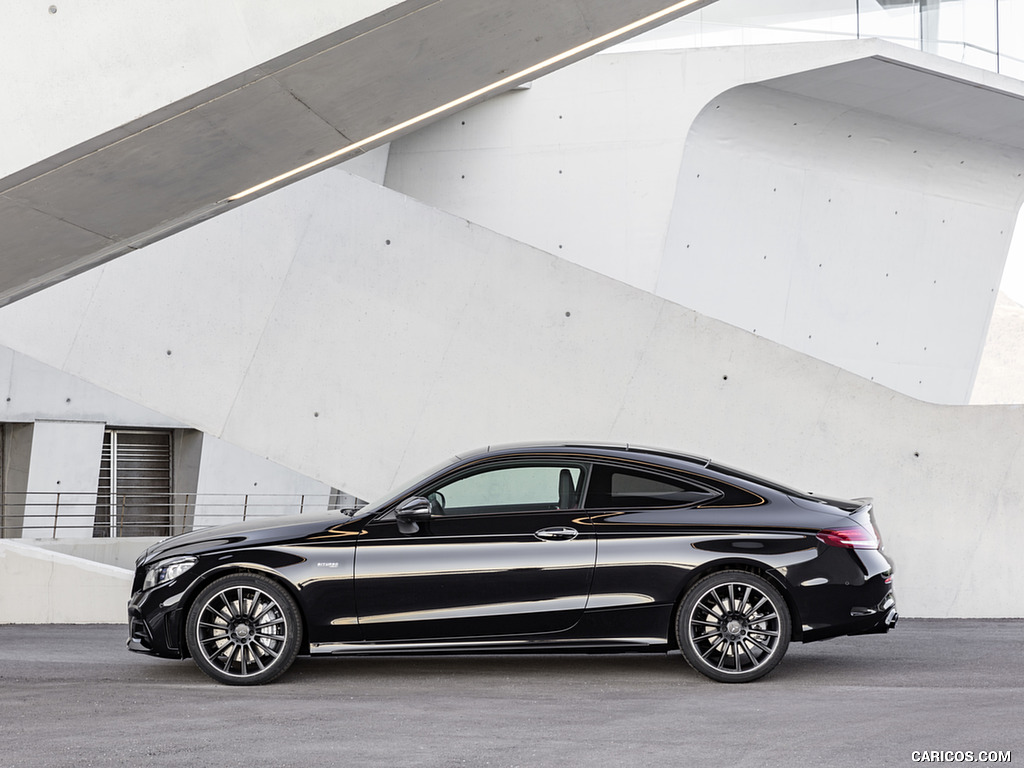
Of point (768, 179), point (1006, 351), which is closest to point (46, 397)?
point (768, 179)

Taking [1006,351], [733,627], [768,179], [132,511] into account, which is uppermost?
[1006,351]

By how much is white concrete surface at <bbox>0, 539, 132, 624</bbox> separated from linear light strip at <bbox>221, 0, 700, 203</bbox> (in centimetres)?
523

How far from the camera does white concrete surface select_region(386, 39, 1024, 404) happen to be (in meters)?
17.2

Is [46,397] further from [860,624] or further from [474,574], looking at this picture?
[860,624]

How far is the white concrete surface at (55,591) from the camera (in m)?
11.9

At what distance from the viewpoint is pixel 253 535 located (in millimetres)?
7637

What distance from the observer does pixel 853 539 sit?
24.8 feet

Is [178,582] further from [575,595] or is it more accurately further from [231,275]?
[231,275]

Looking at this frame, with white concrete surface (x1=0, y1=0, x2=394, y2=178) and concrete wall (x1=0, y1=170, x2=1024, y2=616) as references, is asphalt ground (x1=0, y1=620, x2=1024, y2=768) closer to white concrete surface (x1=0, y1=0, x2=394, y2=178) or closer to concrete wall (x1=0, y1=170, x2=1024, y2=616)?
concrete wall (x1=0, y1=170, x2=1024, y2=616)

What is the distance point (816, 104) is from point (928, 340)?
526 cm

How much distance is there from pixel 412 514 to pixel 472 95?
2.86m

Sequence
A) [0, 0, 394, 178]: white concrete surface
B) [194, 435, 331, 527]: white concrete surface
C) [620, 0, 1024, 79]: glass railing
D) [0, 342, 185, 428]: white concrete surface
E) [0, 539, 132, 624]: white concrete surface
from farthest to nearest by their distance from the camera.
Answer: [194, 435, 331, 527]: white concrete surface
[0, 342, 185, 428]: white concrete surface
[620, 0, 1024, 79]: glass railing
[0, 539, 132, 624]: white concrete surface
[0, 0, 394, 178]: white concrete surface

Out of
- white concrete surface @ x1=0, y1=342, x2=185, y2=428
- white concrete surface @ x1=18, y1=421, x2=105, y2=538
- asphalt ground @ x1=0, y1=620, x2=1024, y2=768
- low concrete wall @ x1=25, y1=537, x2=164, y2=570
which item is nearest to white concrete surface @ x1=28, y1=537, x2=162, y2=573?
low concrete wall @ x1=25, y1=537, x2=164, y2=570

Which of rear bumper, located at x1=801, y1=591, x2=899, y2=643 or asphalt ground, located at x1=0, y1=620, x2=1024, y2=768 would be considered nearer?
asphalt ground, located at x1=0, y1=620, x2=1024, y2=768
